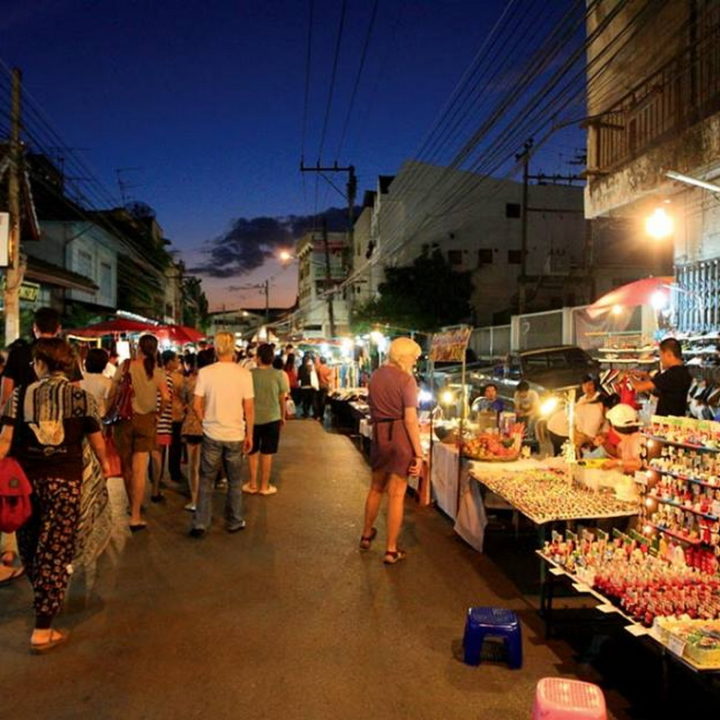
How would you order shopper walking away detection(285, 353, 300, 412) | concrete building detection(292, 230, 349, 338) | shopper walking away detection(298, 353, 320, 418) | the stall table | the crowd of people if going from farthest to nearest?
concrete building detection(292, 230, 349, 338) → shopper walking away detection(285, 353, 300, 412) → shopper walking away detection(298, 353, 320, 418) → the stall table → the crowd of people

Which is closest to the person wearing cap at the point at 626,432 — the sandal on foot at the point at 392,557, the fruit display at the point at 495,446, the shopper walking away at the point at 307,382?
the fruit display at the point at 495,446

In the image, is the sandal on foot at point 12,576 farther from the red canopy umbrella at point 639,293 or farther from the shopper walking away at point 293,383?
the shopper walking away at point 293,383

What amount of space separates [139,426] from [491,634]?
474 cm

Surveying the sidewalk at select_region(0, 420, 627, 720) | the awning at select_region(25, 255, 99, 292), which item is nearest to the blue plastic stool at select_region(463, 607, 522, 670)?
the sidewalk at select_region(0, 420, 627, 720)

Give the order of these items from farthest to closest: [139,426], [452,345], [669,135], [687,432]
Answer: [669,135], [452,345], [139,426], [687,432]

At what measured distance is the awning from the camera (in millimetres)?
16880

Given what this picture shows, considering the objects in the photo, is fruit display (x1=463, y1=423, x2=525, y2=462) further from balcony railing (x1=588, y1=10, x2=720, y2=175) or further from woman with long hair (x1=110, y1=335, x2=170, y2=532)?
balcony railing (x1=588, y1=10, x2=720, y2=175)

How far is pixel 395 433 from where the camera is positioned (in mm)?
6633

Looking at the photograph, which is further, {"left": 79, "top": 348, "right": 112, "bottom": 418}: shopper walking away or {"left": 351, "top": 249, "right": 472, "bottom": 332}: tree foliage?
{"left": 351, "top": 249, "right": 472, "bottom": 332}: tree foliage

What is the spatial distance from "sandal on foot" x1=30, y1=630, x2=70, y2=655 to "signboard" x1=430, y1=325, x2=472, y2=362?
16.9ft

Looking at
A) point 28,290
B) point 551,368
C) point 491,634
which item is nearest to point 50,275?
point 28,290

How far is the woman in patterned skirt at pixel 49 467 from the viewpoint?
15.3 ft

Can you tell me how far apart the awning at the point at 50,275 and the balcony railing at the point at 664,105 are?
1286 cm

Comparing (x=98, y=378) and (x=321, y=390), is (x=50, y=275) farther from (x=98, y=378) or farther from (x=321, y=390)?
(x=98, y=378)
